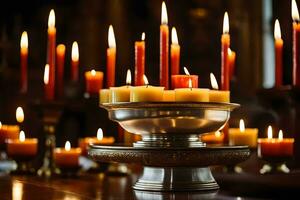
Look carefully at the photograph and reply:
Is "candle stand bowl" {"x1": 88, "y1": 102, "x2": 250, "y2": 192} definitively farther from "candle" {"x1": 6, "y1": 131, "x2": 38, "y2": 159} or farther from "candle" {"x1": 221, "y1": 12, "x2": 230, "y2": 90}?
"candle" {"x1": 6, "y1": 131, "x2": 38, "y2": 159}

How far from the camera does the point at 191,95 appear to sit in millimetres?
1605

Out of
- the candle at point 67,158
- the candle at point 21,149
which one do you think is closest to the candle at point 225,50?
the candle at point 67,158

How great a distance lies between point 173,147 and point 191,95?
0.14 m

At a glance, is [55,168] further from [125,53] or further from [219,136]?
[125,53]

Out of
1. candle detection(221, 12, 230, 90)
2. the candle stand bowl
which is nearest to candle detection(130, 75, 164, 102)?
the candle stand bowl

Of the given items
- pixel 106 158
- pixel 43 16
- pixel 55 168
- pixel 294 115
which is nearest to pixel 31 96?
pixel 43 16

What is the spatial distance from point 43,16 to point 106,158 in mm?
4508

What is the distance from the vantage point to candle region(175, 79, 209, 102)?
1.61 meters

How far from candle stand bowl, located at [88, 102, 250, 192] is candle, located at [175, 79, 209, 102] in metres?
0.04

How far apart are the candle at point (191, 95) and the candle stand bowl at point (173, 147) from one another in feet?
0.12

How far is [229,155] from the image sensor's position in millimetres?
1620

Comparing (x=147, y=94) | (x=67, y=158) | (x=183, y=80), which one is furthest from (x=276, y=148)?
(x=67, y=158)

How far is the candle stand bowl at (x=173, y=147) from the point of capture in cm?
157

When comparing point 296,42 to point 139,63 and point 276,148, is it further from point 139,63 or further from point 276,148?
point 139,63
